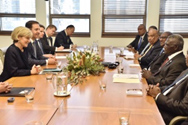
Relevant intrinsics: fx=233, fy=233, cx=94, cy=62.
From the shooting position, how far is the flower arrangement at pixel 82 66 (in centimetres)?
267

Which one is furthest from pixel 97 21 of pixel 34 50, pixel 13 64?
pixel 13 64

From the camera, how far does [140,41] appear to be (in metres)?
5.78

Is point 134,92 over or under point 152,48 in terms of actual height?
under

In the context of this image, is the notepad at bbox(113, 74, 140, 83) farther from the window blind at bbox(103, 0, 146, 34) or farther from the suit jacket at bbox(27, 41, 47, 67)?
the window blind at bbox(103, 0, 146, 34)

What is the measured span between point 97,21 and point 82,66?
411 cm

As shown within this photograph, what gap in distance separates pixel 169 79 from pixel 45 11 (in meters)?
4.77

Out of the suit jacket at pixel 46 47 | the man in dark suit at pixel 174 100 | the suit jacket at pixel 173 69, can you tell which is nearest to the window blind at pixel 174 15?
the suit jacket at pixel 46 47

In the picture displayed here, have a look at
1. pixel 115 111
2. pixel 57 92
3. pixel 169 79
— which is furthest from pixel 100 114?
pixel 169 79

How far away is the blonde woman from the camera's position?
2729 millimetres

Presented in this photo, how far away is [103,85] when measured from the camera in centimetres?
224

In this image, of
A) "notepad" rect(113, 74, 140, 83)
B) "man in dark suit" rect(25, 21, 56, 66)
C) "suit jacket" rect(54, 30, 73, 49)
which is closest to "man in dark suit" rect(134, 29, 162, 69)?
"notepad" rect(113, 74, 140, 83)

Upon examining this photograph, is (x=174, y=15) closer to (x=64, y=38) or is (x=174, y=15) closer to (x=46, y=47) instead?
(x=64, y=38)

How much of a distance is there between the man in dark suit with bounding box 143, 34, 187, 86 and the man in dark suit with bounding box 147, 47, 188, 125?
1.24 ft

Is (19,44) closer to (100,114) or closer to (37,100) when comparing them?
(37,100)
